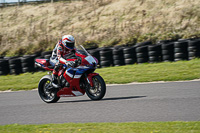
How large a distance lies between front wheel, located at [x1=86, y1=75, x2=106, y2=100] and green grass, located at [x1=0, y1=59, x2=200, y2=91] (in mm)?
3265

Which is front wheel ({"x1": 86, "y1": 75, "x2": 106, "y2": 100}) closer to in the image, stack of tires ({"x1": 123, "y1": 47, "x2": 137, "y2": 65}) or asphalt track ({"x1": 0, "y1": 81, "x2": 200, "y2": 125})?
asphalt track ({"x1": 0, "y1": 81, "x2": 200, "y2": 125})

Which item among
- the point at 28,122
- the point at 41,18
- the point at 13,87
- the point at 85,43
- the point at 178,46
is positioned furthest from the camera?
the point at 41,18

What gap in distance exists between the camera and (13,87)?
43.2 ft

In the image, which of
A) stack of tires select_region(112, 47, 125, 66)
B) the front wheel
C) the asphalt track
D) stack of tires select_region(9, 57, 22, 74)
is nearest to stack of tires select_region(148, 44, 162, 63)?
stack of tires select_region(112, 47, 125, 66)

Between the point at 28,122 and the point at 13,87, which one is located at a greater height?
the point at 28,122

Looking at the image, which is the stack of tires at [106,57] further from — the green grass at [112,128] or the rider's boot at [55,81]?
the green grass at [112,128]

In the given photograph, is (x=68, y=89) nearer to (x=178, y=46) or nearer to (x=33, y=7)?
(x=178, y=46)

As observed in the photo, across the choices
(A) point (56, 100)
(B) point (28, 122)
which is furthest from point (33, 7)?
(B) point (28, 122)

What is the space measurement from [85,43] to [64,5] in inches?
492

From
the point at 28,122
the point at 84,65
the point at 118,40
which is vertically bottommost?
the point at 118,40

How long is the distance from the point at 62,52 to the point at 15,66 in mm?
8361

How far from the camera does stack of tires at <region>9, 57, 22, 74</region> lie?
1645 centimetres

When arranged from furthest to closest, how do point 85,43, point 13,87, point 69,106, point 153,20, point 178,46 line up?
point 153,20, point 85,43, point 178,46, point 13,87, point 69,106

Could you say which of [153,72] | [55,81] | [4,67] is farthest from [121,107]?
[4,67]
